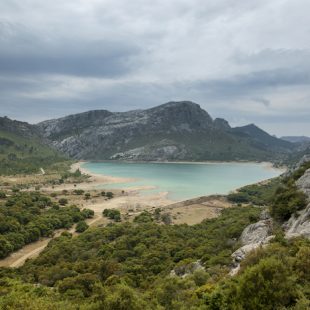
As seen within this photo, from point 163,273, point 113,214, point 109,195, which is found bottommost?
point 113,214

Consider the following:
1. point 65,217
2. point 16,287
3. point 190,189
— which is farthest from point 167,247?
point 190,189

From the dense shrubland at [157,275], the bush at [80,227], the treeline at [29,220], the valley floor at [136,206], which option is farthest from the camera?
the bush at [80,227]

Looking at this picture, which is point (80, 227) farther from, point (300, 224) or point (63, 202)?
point (300, 224)

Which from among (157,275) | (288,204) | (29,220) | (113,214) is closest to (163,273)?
(157,275)

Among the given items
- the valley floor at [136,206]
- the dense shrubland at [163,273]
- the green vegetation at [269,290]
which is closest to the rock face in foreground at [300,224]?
the dense shrubland at [163,273]

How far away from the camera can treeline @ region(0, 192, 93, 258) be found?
6753cm

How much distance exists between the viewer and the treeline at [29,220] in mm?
67525

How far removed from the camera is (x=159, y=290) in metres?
27.8

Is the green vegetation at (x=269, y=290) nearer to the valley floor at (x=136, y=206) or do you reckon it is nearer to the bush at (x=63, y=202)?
the valley floor at (x=136, y=206)

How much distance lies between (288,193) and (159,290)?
2455 centimetres

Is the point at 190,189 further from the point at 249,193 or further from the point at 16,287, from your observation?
the point at 16,287

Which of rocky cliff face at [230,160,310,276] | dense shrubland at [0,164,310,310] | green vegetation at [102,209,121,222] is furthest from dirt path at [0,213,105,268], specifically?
rocky cliff face at [230,160,310,276]

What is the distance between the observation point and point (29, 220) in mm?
82125

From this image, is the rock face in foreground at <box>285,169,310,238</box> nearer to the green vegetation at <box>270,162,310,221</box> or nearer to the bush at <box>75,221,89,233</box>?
the green vegetation at <box>270,162,310,221</box>
